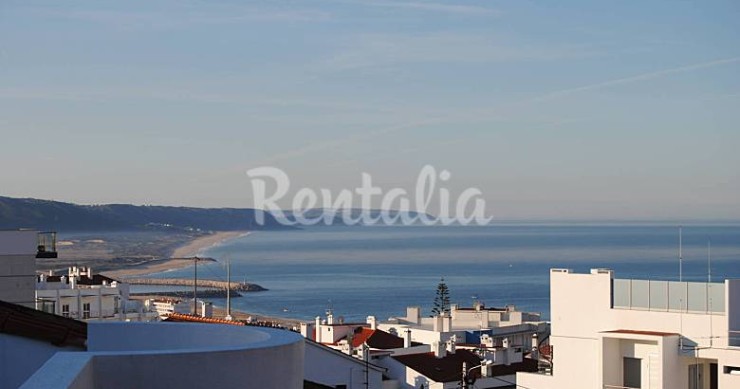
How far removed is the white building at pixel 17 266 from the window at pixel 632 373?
8458mm

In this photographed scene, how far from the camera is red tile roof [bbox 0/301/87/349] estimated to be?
679 centimetres

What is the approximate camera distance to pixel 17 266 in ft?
54.9

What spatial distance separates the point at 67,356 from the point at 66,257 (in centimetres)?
14349

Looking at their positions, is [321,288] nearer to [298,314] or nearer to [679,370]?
[298,314]

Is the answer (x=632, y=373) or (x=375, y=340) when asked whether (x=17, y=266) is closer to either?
(x=632, y=373)

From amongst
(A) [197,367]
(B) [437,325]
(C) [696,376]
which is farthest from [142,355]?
(B) [437,325]

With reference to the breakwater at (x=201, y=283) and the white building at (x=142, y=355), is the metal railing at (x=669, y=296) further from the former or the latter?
the breakwater at (x=201, y=283)

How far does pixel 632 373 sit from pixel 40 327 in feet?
45.2

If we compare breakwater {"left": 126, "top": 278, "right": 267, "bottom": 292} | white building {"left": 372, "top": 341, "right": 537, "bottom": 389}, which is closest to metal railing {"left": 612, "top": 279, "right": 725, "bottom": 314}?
white building {"left": 372, "top": 341, "right": 537, "bottom": 389}

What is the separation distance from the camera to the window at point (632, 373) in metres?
19.2

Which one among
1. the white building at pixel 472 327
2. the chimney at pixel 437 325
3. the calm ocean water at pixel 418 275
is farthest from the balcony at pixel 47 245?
the calm ocean water at pixel 418 275

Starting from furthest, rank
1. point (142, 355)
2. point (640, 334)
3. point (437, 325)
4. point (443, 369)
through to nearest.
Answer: point (437, 325) → point (443, 369) → point (640, 334) → point (142, 355)

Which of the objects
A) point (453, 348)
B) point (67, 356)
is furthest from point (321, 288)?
point (67, 356)

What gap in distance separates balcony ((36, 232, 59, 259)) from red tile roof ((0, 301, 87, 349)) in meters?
12.4
